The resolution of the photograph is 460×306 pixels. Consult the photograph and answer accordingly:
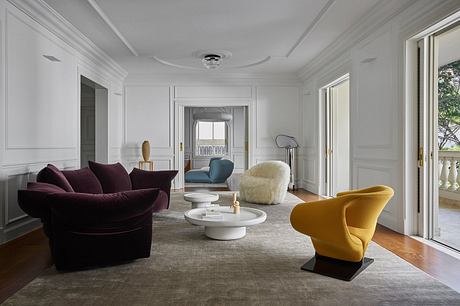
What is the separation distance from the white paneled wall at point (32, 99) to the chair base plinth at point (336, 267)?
10.4 ft

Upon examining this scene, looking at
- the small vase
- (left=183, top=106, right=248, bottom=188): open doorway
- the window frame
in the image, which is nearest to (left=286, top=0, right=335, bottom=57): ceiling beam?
the small vase

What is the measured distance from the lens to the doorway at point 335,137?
6.82 m

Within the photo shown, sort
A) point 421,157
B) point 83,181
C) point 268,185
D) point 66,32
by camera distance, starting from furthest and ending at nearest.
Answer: point 268,185, point 66,32, point 83,181, point 421,157

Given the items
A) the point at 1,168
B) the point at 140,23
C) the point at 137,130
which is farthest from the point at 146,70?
the point at 1,168

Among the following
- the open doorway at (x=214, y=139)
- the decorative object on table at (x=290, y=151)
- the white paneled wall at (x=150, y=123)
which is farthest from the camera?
the open doorway at (x=214, y=139)

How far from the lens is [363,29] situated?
187 inches

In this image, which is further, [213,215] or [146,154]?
[146,154]

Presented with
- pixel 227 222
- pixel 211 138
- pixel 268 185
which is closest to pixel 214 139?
pixel 211 138

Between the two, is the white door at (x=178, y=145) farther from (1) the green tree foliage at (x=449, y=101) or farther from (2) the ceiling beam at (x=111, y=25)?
(1) the green tree foliage at (x=449, y=101)

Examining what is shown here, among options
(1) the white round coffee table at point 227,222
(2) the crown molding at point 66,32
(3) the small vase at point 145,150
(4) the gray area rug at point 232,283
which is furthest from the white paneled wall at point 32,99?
(3) the small vase at point 145,150

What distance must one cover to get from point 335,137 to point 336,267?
14.8 feet

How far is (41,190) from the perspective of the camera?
266cm

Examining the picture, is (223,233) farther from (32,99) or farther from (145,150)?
(145,150)

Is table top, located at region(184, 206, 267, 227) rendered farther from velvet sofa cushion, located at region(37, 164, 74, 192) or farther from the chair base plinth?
velvet sofa cushion, located at region(37, 164, 74, 192)
